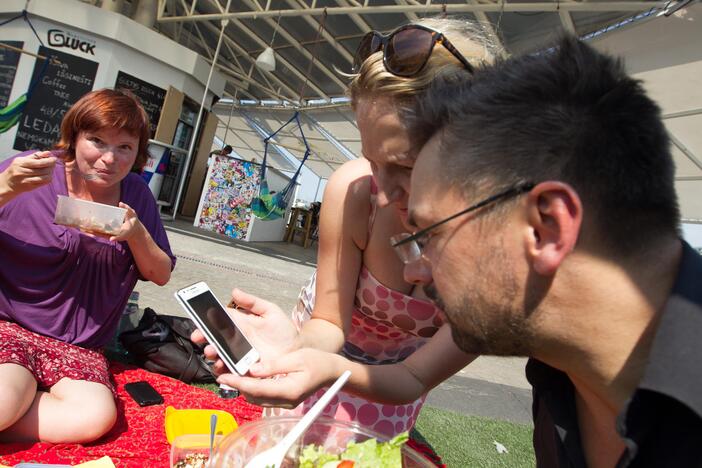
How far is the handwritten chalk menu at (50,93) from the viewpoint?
8.02 m

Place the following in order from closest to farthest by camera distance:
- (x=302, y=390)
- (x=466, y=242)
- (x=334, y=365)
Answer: (x=466, y=242) → (x=302, y=390) → (x=334, y=365)

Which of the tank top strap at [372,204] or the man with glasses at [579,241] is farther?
the tank top strap at [372,204]

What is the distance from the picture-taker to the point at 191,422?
2.23m

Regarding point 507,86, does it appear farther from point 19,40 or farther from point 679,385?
point 19,40

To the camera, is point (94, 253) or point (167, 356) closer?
point (94, 253)

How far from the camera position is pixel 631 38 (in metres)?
6.56

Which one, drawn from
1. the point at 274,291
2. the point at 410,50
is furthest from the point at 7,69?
the point at 410,50

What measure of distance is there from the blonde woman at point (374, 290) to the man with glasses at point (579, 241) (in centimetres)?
40

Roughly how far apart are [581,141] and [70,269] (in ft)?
7.84

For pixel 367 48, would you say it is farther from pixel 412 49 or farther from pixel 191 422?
pixel 191 422

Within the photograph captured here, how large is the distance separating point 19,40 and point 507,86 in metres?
9.57

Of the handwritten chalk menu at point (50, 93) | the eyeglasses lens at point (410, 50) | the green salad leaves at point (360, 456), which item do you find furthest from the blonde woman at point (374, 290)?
the handwritten chalk menu at point (50, 93)

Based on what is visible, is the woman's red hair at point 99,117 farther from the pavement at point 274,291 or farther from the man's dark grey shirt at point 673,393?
the man's dark grey shirt at point 673,393

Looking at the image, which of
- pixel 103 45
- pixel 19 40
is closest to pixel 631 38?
pixel 103 45
